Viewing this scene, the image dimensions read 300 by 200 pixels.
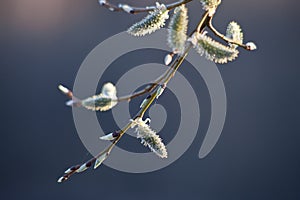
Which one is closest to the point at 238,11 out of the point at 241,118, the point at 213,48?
the point at 241,118

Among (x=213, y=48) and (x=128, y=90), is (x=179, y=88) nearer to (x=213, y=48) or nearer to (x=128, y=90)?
(x=128, y=90)

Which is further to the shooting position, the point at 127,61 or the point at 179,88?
the point at 127,61
